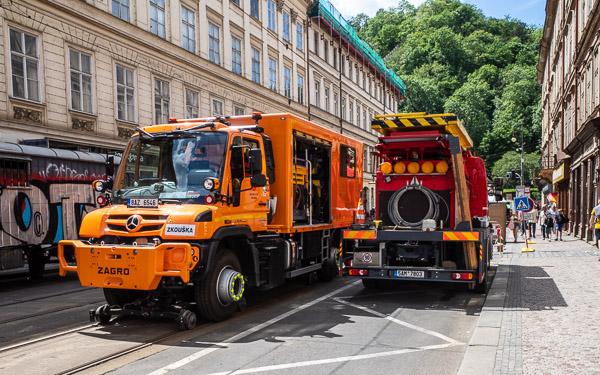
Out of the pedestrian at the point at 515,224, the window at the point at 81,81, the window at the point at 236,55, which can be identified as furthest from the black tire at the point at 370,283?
the window at the point at 236,55

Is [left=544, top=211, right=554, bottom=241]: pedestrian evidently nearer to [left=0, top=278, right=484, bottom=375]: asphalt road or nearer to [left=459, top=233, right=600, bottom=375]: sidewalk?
[left=459, top=233, right=600, bottom=375]: sidewalk

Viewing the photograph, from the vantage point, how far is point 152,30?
21891 millimetres

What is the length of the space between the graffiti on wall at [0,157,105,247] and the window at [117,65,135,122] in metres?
6.82

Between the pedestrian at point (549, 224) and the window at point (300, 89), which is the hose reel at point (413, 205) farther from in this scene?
the window at point (300, 89)

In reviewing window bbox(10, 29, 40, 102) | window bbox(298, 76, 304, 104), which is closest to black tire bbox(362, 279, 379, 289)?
window bbox(10, 29, 40, 102)

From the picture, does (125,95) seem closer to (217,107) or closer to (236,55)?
(217,107)

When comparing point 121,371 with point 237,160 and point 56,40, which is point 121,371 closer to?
point 237,160

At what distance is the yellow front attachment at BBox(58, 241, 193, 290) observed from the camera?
6.59 m

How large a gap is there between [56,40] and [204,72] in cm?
846

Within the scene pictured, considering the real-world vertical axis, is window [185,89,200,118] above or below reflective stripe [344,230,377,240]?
above

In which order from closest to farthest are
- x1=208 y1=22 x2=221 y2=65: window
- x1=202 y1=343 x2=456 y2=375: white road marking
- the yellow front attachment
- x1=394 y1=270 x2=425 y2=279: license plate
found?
x1=202 y1=343 x2=456 y2=375: white road marking, the yellow front attachment, x1=394 y1=270 x2=425 y2=279: license plate, x1=208 y1=22 x2=221 y2=65: window

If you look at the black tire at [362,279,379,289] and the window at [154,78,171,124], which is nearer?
the black tire at [362,279,379,289]

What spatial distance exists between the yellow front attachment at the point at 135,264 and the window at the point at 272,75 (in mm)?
25618

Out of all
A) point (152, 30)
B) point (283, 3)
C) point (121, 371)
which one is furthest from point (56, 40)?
point (283, 3)
